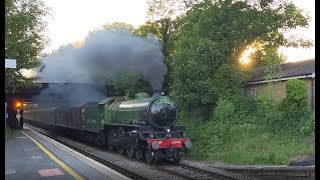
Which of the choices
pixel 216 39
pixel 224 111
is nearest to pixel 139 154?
pixel 224 111

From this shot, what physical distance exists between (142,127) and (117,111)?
3.35m

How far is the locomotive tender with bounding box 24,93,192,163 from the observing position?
52.2 feet

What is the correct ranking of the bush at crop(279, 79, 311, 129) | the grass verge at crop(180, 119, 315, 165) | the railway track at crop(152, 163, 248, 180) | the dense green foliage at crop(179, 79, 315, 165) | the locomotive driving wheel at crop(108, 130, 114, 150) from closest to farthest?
1. the railway track at crop(152, 163, 248, 180)
2. the grass verge at crop(180, 119, 315, 165)
3. the dense green foliage at crop(179, 79, 315, 165)
4. the bush at crop(279, 79, 311, 129)
5. the locomotive driving wheel at crop(108, 130, 114, 150)

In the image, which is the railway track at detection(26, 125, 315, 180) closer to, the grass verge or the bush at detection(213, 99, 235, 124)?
the grass verge

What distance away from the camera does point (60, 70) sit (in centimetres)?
2638

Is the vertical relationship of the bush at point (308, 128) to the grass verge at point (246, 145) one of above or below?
above

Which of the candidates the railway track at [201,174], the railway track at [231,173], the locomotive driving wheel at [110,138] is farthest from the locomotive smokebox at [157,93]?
the locomotive driving wheel at [110,138]

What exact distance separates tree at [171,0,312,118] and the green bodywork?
464 centimetres

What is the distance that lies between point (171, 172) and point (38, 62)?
51.3 feet

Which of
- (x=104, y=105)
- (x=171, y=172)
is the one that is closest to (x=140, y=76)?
(x=104, y=105)

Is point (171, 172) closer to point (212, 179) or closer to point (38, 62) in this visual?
point (212, 179)

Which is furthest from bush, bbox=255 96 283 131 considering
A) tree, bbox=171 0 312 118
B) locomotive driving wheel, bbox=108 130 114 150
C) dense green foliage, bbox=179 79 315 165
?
locomotive driving wheel, bbox=108 130 114 150

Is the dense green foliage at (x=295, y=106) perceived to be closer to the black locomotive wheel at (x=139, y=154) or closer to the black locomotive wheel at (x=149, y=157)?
the black locomotive wheel at (x=149, y=157)

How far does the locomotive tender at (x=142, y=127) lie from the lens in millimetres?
15913
